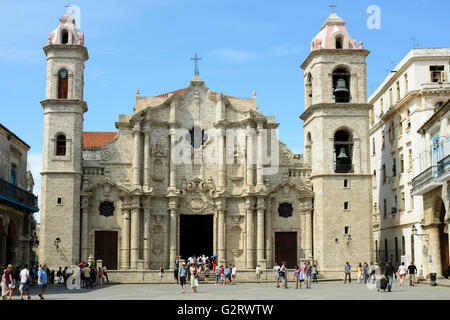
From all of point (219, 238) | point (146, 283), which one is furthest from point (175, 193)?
point (146, 283)

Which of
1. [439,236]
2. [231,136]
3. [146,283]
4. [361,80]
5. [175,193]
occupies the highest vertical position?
[361,80]

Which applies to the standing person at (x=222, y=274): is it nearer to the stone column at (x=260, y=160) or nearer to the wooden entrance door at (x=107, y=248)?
the stone column at (x=260, y=160)

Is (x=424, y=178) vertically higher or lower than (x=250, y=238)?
higher

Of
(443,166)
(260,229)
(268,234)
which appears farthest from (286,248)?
(443,166)

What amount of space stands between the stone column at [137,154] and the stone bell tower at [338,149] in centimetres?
1218

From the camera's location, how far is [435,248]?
124 feet

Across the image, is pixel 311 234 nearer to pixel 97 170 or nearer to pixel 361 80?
pixel 361 80

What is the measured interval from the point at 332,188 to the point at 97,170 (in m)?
16.5

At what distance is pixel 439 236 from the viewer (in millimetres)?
38000

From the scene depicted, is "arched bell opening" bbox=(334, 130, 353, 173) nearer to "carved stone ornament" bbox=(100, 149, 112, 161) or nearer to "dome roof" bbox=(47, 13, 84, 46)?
"carved stone ornament" bbox=(100, 149, 112, 161)

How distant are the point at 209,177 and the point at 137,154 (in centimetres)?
548

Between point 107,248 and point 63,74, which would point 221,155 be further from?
point 63,74
